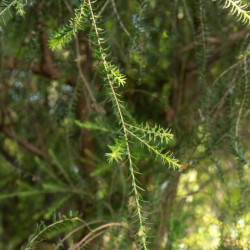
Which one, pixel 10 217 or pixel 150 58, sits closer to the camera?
pixel 150 58

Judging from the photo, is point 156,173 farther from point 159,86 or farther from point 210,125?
point 159,86

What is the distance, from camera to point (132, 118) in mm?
505

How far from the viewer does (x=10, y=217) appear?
4.85 feet

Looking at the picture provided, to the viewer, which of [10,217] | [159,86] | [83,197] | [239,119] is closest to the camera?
[239,119]

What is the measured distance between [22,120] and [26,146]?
141mm

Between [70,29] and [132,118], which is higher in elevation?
[70,29]

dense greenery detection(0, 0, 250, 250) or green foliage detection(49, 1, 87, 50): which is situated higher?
green foliage detection(49, 1, 87, 50)

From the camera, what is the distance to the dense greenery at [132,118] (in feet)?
1.70

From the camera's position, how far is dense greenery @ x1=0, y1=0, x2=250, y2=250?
0.52 metres

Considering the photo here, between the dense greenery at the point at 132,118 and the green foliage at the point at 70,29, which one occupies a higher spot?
the green foliage at the point at 70,29

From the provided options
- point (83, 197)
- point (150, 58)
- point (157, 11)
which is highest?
point (157, 11)

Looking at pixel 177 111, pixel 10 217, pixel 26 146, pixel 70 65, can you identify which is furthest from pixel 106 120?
pixel 10 217

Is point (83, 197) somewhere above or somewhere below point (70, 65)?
below

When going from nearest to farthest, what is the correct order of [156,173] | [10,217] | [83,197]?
[156,173], [83,197], [10,217]
